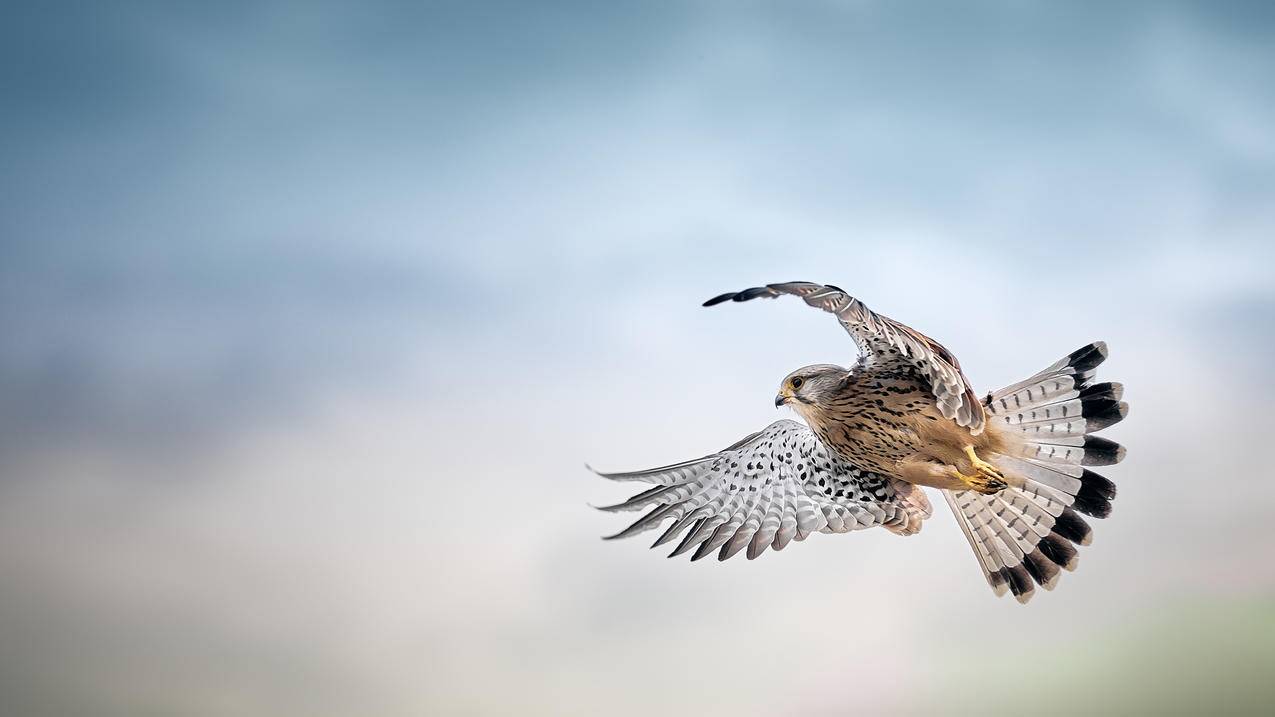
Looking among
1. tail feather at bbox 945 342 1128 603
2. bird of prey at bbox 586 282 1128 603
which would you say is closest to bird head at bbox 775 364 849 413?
bird of prey at bbox 586 282 1128 603

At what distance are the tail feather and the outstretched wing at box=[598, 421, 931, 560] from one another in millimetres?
435

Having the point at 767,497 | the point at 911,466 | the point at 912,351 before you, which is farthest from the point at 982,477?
the point at 767,497

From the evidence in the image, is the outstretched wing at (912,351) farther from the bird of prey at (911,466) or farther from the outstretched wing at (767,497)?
the outstretched wing at (767,497)

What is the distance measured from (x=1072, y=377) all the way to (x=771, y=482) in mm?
1519

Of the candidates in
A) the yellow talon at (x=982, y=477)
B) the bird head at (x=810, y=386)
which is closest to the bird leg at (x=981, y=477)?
the yellow talon at (x=982, y=477)

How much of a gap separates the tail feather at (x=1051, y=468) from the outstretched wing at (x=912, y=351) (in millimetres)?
397

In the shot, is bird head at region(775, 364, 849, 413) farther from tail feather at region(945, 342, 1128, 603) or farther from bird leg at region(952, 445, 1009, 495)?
tail feather at region(945, 342, 1128, 603)

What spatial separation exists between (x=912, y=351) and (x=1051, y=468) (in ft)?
3.94

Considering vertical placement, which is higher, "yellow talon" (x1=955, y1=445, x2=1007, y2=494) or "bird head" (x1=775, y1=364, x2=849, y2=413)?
"bird head" (x1=775, y1=364, x2=849, y2=413)

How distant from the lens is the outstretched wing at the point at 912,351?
12.0 feet

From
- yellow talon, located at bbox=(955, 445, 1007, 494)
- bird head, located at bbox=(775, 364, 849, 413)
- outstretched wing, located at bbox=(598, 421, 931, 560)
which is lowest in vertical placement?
yellow talon, located at bbox=(955, 445, 1007, 494)

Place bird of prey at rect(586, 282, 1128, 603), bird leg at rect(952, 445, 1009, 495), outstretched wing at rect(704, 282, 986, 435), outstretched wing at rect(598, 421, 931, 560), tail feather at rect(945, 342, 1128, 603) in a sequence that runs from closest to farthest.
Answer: outstretched wing at rect(704, 282, 986, 435) < bird of prey at rect(586, 282, 1128, 603) < bird leg at rect(952, 445, 1009, 495) < tail feather at rect(945, 342, 1128, 603) < outstretched wing at rect(598, 421, 931, 560)

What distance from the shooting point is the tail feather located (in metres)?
4.58

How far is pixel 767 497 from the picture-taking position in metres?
4.97
